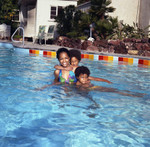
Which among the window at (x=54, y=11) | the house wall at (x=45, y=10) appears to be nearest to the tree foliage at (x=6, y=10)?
the house wall at (x=45, y=10)

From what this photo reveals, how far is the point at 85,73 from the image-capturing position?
473cm

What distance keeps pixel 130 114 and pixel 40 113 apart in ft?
4.48

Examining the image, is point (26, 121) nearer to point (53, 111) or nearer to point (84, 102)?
point (53, 111)

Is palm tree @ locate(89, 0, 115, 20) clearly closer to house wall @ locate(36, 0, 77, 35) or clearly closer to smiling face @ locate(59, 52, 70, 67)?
house wall @ locate(36, 0, 77, 35)

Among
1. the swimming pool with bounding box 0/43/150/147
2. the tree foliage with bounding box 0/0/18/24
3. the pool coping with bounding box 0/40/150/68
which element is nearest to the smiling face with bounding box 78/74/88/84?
the swimming pool with bounding box 0/43/150/147

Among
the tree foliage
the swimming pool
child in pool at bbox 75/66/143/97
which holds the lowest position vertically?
the swimming pool

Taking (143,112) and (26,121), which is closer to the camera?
(26,121)

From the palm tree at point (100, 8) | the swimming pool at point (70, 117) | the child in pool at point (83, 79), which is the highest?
the palm tree at point (100, 8)

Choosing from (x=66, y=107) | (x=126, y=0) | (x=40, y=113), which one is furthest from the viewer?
(x=126, y=0)

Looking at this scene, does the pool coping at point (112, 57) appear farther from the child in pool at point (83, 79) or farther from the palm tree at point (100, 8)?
the child in pool at point (83, 79)

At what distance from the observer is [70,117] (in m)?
3.55

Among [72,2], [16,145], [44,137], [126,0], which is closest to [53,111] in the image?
[44,137]

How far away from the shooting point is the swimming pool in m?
2.79

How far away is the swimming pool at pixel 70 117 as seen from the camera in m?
2.79
